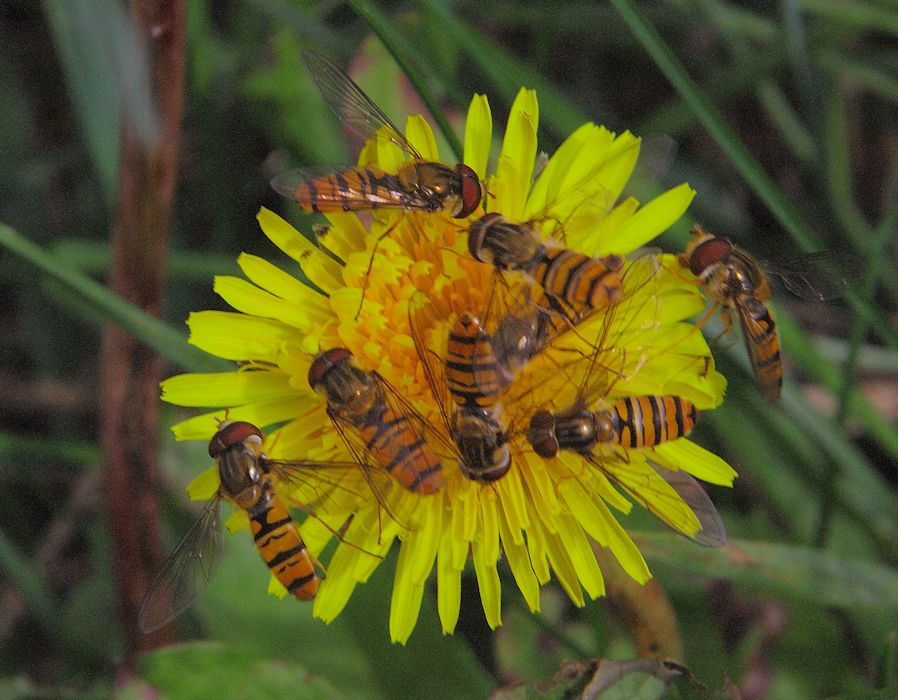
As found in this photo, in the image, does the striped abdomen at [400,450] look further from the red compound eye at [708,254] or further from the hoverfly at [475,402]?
the red compound eye at [708,254]

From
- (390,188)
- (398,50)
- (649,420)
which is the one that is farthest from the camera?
(398,50)

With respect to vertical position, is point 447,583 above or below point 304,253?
below

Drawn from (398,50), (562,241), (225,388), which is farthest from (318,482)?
(398,50)

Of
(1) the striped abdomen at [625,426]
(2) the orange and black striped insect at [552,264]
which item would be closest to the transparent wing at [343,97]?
(2) the orange and black striped insect at [552,264]

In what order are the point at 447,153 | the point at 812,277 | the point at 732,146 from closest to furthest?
the point at 812,277
the point at 732,146
the point at 447,153

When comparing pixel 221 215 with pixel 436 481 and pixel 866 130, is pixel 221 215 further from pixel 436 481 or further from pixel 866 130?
pixel 866 130

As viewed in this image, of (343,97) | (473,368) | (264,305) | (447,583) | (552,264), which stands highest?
(343,97)

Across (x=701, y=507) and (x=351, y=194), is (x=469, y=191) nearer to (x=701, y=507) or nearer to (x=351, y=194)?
(x=351, y=194)

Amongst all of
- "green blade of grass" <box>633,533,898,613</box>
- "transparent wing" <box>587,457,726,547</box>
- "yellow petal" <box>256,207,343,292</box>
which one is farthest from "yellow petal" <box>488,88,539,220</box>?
"green blade of grass" <box>633,533,898,613</box>
